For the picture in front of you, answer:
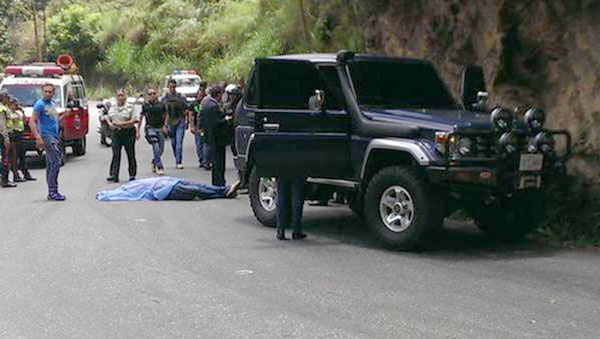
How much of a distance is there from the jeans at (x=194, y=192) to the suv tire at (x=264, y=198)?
272 centimetres

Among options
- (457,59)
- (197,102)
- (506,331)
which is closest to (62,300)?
(506,331)

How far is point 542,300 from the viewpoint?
7.88 m

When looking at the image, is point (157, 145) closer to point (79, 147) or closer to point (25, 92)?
point (25, 92)

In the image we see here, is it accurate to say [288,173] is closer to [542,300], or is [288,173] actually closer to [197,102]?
[542,300]

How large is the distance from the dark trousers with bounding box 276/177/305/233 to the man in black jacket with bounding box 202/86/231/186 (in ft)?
15.4

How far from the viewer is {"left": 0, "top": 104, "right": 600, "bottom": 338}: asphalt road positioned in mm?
6980

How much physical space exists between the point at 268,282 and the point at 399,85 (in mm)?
3797

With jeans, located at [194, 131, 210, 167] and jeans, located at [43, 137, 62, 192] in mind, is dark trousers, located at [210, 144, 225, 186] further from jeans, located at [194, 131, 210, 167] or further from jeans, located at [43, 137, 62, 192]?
jeans, located at [194, 131, 210, 167]

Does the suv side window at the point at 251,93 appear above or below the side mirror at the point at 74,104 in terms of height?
above

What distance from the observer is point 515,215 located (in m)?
11.0

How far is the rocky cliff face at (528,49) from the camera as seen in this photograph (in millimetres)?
12109

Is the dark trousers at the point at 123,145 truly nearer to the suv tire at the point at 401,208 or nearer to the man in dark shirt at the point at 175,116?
the man in dark shirt at the point at 175,116

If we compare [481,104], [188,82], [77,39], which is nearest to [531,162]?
[481,104]

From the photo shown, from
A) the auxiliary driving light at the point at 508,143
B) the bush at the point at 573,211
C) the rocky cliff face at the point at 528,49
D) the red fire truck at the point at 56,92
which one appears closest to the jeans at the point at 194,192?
the rocky cliff face at the point at 528,49
